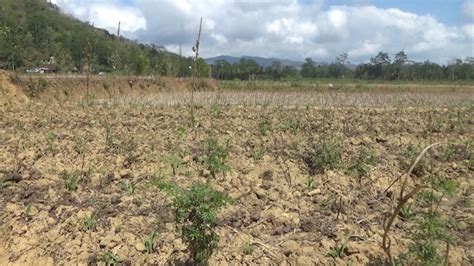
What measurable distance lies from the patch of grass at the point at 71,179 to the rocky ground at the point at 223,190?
0.04 meters

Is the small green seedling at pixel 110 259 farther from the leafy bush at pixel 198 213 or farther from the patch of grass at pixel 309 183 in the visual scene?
the patch of grass at pixel 309 183

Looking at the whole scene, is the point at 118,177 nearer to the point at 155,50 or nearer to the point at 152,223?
the point at 152,223

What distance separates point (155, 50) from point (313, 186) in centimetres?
3970

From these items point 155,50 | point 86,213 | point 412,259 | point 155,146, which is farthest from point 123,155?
point 155,50

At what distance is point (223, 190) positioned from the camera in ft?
15.0

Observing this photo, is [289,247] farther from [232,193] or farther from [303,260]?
[232,193]

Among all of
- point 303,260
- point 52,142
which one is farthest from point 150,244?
point 52,142

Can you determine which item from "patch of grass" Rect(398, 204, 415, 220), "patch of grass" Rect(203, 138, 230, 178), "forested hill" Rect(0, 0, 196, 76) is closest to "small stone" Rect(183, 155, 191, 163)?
"patch of grass" Rect(203, 138, 230, 178)

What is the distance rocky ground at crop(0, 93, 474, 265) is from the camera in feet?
12.4

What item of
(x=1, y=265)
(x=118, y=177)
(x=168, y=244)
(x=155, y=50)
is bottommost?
(x=1, y=265)

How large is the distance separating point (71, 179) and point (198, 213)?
2.10m

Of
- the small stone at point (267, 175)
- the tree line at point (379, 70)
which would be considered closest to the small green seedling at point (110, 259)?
the small stone at point (267, 175)

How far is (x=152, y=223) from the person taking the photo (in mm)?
4035

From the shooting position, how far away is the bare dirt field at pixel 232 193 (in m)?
3.78
